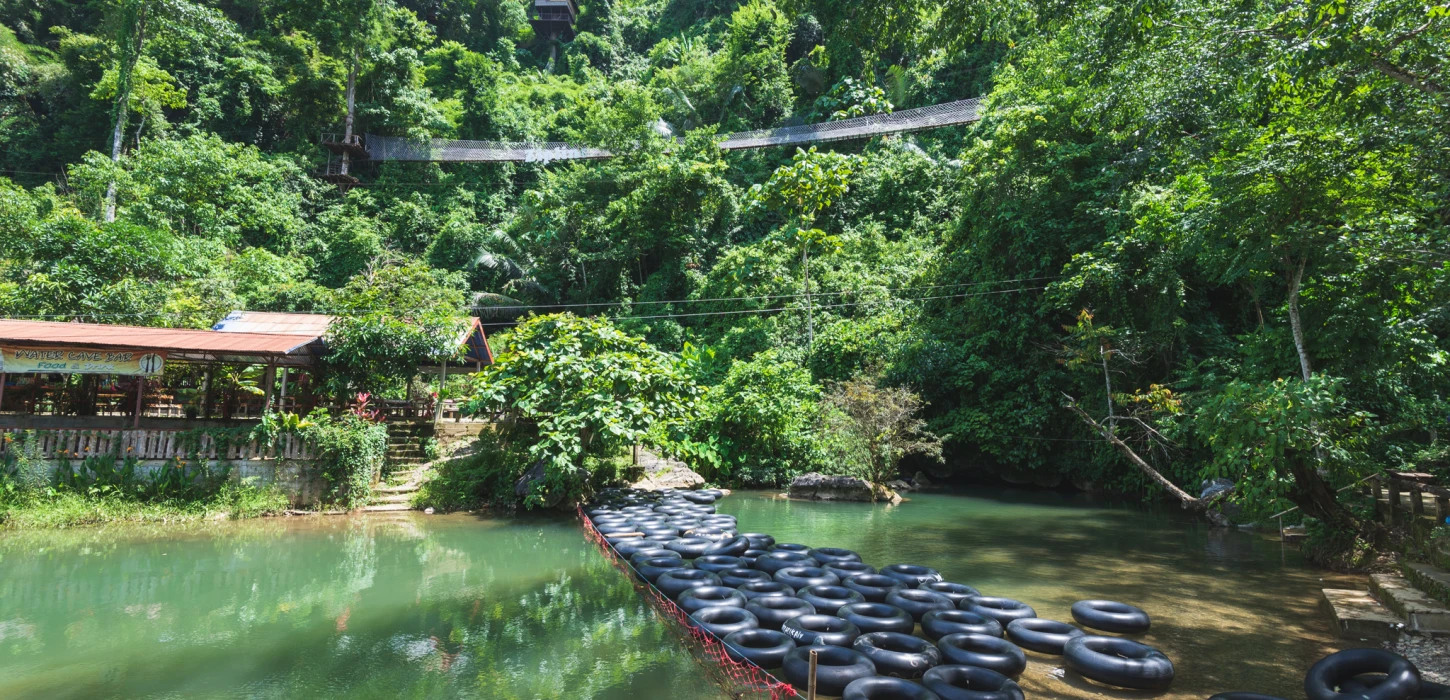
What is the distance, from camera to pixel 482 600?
20.9 ft

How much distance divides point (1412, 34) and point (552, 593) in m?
8.77

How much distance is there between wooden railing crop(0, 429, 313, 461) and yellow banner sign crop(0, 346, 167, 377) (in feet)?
3.10

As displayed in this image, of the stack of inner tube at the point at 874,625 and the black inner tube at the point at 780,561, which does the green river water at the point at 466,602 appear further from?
the black inner tube at the point at 780,561

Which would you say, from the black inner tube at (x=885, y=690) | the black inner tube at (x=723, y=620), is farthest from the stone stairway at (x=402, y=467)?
the black inner tube at (x=885, y=690)

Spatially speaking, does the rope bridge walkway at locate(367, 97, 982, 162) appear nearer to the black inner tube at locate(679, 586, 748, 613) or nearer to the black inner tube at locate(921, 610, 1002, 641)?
the black inner tube at locate(921, 610, 1002, 641)

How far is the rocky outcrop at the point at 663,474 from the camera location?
12.8 m

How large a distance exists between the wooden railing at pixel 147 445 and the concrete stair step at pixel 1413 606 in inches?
518

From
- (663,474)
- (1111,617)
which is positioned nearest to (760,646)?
(1111,617)

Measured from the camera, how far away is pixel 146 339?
413 inches

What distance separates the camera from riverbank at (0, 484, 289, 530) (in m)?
8.91

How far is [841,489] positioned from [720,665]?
28.5 ft

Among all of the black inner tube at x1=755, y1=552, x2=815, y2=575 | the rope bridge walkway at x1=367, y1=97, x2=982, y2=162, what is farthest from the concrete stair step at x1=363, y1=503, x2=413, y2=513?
the rope bridge walkway at x1=367, y1=97, x2=982, y2=162

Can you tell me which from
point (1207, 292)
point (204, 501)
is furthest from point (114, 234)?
point (1207, 292)

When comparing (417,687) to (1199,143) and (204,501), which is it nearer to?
(204,501)
